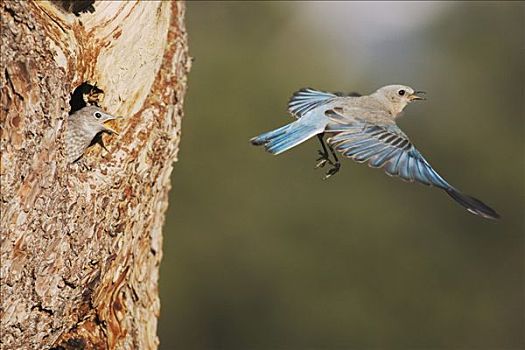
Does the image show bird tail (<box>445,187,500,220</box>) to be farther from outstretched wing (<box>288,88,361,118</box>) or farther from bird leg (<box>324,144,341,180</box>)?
outstretched wing (<box>288,88,361,118</box>)

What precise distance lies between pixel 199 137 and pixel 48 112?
11.1m

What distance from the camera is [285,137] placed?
5664mm

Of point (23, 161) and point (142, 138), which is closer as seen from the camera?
point (23, 161)

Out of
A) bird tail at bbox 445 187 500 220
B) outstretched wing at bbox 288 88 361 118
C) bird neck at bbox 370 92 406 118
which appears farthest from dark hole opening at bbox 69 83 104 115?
bird tail at bbox 445 187 500 220

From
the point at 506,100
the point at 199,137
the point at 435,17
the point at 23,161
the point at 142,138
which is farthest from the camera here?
the point at 435,17

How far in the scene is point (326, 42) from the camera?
2064 cm

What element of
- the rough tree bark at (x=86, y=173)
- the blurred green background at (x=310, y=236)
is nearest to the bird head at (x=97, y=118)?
the rough tree bark at (x=86, y=173)

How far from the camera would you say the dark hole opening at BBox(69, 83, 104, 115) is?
5840 millimetres

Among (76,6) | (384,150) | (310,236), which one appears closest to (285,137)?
(384,150)

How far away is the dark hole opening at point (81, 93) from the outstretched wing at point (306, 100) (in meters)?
1.25

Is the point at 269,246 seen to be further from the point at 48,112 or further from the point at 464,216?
the point at 48,112

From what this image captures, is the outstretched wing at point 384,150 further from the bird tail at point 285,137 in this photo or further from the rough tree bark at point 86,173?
the rough tree bark at point 86,173

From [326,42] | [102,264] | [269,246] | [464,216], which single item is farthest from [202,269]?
[102,264]

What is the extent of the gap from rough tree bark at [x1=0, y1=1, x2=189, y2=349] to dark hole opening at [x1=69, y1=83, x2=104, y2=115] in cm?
6
